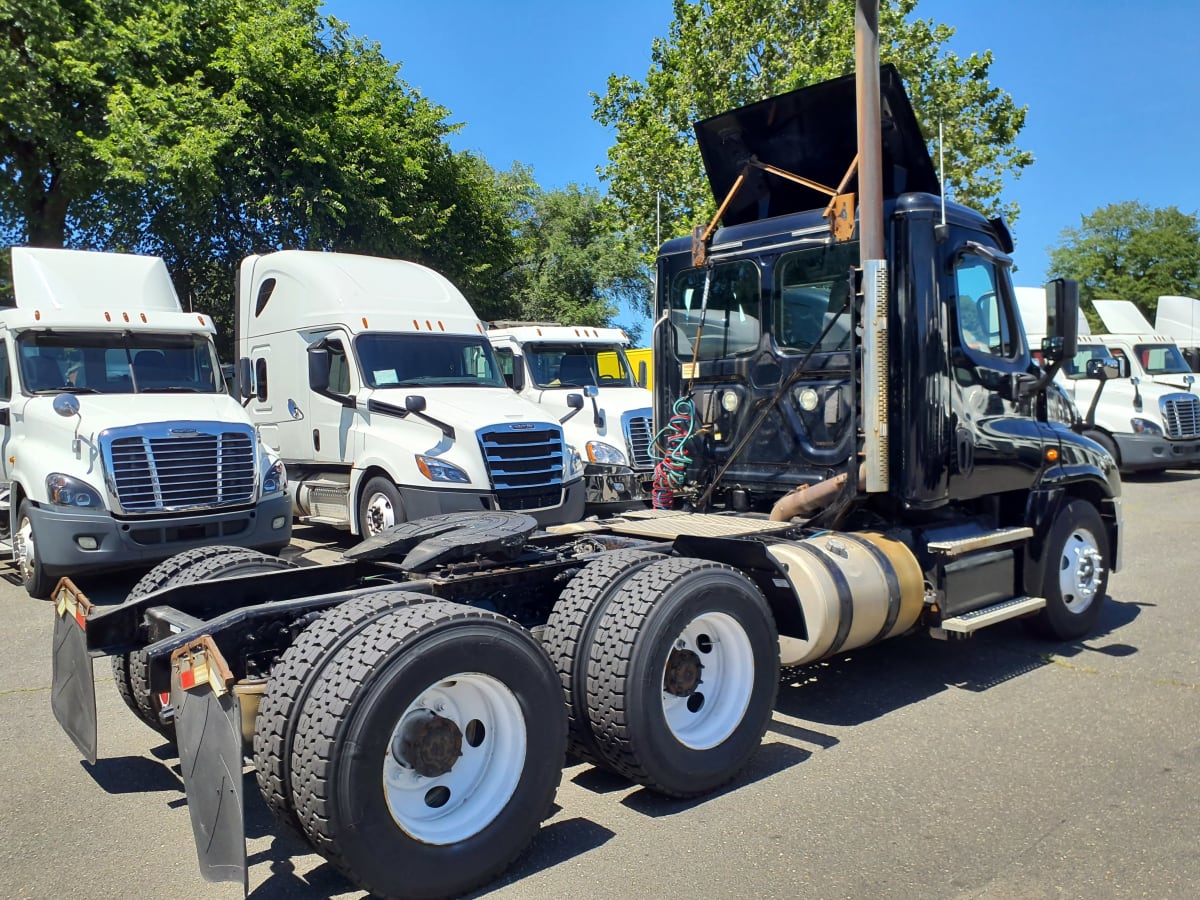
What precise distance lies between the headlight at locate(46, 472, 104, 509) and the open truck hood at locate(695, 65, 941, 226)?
5622mm

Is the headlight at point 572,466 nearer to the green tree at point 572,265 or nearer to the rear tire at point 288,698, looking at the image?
the rear tire at point 288,698

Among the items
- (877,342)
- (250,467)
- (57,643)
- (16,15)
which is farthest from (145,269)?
(16,15)

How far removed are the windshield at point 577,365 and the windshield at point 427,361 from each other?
93.2 inches

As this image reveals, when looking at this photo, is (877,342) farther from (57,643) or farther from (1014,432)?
(57,643)

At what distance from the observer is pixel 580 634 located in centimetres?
406

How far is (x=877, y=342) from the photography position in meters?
5.33

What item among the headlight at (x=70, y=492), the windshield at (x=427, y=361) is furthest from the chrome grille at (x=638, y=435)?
the headlight at (x=70, y=492)

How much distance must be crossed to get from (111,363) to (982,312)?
7.85 metres

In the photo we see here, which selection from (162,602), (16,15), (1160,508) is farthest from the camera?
(16,15)

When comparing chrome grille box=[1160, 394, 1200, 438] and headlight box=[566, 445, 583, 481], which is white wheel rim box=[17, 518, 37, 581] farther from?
chrome grille box=[1160, 394, 1200, 438]

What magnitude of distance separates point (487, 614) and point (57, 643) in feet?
6.82

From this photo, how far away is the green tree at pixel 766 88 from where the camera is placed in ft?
78.0

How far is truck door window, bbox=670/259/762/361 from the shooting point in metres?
6.23

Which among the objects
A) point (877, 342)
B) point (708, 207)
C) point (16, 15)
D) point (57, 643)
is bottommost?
point (57, 643)
